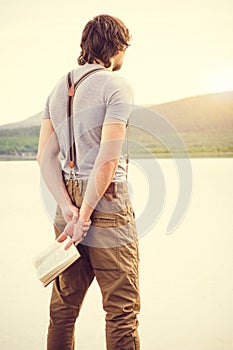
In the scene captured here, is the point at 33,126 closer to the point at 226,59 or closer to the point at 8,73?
the point at 8,73

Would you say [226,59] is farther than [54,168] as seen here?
Yes

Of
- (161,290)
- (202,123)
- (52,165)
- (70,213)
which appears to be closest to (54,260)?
(70,213)

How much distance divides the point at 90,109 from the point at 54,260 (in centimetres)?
42

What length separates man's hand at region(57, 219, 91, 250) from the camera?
1573mm

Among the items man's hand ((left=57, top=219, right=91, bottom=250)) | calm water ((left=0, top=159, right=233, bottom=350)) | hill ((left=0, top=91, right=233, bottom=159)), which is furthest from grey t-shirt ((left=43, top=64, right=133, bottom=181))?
hill ((left=0, top=91, right=233, bottom=159))

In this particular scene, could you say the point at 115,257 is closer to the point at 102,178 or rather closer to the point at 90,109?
the point at 102,178

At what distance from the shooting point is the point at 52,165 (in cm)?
167

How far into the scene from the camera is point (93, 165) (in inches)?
61.7

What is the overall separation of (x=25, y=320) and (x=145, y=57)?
834 inches

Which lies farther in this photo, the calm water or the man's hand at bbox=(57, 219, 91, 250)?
the calm water

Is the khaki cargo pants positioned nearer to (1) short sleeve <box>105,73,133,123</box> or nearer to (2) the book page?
(2) the book page

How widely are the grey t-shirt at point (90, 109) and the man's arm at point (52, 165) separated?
0.13 feet

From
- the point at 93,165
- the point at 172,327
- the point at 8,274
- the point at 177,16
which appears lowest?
the point at 172,327

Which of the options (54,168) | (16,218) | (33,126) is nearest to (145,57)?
(33,126)
